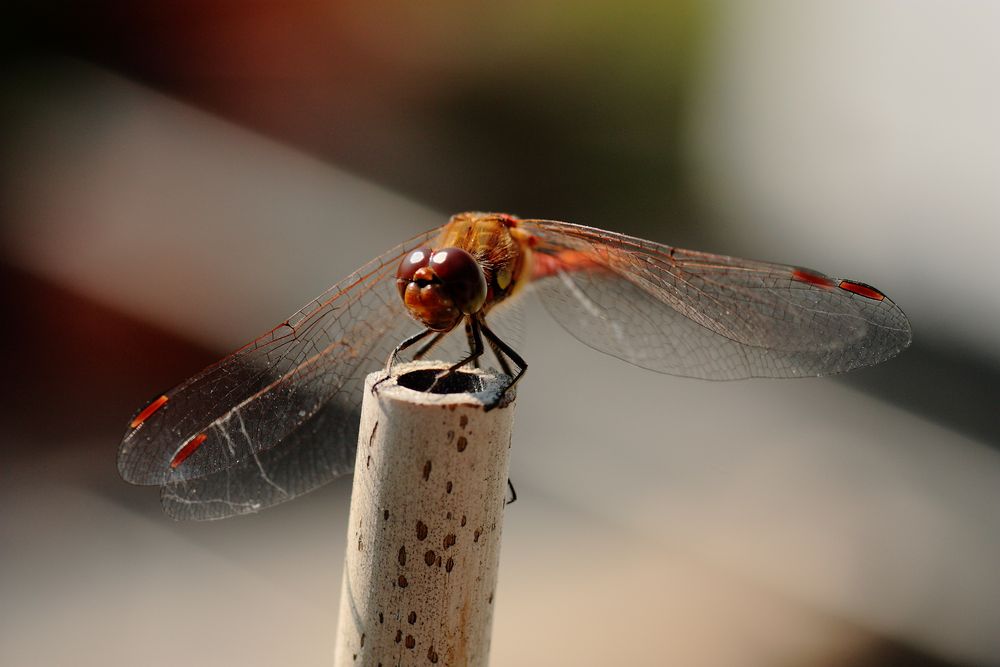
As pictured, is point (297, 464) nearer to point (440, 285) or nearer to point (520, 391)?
point (440, 285)

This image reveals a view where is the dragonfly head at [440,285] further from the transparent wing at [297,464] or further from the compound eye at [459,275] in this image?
the transparent wing at [297,464]

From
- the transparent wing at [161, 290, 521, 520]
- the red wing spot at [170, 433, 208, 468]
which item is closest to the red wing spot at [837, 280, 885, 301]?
the transparent wing at [161, 290, 521, 520]

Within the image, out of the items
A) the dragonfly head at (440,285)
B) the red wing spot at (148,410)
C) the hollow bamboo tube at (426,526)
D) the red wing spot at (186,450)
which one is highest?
the dragonfly head at (440,285)

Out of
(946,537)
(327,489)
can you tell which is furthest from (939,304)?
(327,489)

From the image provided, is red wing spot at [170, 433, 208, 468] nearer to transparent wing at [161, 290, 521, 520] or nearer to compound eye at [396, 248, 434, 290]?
transparent wing at [161, 290, 521, 520]

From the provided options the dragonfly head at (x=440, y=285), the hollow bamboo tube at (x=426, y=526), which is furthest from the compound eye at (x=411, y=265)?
the hollow bamboo tube at (x=426, y=526)

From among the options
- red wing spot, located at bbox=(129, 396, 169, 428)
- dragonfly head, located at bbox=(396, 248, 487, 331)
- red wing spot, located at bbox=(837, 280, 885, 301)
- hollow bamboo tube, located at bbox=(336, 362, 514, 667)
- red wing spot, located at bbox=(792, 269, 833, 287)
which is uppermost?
red wing spot, located at bbox=(792, 269, 833, 287)

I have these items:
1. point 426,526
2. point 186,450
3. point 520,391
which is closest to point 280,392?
point 186,450
